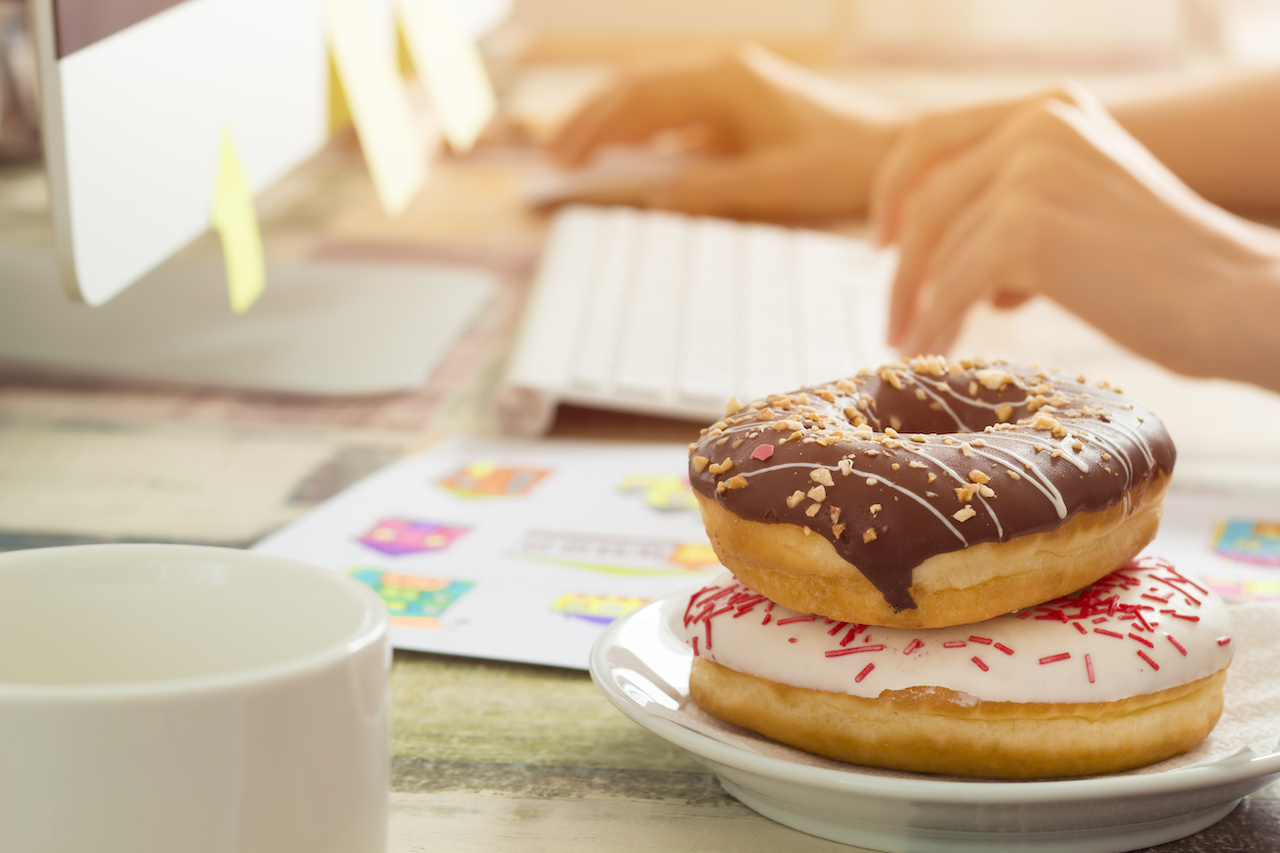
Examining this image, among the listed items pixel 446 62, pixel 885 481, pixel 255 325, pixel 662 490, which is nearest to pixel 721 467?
pixel 885 481

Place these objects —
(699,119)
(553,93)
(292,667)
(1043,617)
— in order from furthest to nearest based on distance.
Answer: (553,93) → (699,119) → (1043,617) → (292,667)

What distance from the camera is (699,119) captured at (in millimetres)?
1385

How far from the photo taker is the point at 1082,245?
29.8 inches

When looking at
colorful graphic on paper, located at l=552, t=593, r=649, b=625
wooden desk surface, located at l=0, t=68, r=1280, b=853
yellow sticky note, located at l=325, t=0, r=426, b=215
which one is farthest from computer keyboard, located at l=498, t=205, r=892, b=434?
colorful graphic on paper, located at l=552, t=593, r=649, b=625

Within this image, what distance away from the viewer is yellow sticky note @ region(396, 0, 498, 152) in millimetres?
1150

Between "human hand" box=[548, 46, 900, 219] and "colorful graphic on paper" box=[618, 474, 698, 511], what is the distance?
0.65m

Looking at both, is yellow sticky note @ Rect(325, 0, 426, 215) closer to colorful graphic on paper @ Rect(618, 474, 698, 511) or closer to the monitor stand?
the monitor stand

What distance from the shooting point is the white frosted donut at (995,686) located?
35 centimetres

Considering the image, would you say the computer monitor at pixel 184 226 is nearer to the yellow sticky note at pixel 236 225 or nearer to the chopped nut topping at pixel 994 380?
the yellow sticky note at pixel 236 225

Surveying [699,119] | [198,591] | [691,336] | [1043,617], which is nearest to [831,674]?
[1043,617]

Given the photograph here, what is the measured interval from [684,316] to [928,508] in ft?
1.83

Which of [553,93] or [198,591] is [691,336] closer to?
[198,591]

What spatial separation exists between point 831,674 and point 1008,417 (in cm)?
13

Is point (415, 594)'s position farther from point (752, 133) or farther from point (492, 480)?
point (752, 133)
